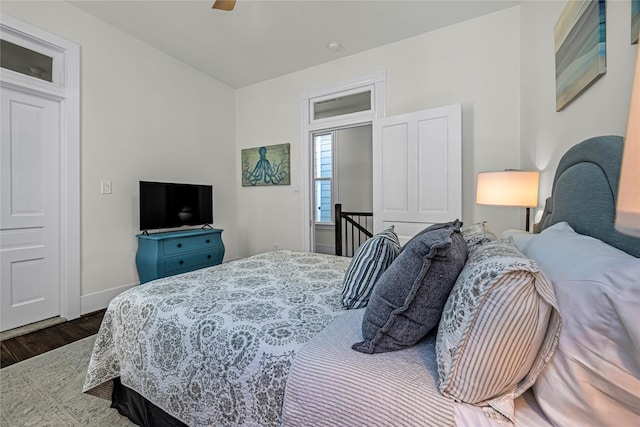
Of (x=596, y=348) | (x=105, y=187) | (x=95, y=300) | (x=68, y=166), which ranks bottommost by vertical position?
(x=95, y=300)

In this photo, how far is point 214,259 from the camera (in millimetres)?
3701

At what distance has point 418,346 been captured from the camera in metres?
0.95

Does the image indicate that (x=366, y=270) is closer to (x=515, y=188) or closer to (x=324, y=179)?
(x=515, y=188)

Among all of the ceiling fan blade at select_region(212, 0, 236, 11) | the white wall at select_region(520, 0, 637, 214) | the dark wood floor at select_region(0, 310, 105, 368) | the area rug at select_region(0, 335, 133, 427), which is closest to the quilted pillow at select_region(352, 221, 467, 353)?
the white wall at select_region(520, 0, 637, 214)

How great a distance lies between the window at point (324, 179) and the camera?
586cm

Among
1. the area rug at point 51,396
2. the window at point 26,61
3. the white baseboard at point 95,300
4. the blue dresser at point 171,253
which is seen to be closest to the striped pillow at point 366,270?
the area rug at point 51,396

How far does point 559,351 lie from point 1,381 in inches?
111

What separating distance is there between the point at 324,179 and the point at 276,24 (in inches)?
127

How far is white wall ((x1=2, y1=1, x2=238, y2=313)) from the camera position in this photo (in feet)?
9.39

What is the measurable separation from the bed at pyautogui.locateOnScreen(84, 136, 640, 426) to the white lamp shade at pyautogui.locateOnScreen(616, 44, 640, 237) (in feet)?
1.27

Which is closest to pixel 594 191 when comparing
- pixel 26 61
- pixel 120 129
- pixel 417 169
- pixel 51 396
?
pixel 417 169

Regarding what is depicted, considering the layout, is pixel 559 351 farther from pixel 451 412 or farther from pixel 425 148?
pixel 425 148

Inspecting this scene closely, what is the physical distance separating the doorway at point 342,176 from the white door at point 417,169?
2287 millimetres

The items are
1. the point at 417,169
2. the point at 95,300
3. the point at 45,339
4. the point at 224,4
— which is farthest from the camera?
the point at 417,169
